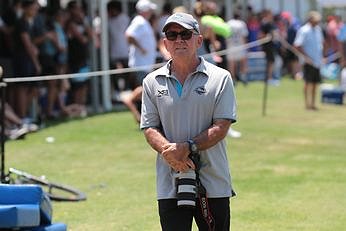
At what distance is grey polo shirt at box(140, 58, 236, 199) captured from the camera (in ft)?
14.4

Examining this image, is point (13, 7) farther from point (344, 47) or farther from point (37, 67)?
point (344, 47)

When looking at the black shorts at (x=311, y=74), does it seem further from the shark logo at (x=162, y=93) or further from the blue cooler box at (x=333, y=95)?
the shark logo at (x=162, y=93)

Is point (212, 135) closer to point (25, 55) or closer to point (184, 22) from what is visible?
point (184, 22)

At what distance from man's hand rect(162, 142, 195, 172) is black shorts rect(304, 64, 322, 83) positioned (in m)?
11.6

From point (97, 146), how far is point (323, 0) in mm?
11162

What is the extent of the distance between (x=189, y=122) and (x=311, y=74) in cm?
1168

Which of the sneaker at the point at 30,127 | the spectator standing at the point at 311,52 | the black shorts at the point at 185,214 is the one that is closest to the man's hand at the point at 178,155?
the black shorts at the point at 185,214

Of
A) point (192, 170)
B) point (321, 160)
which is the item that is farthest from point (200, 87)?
point (321, 160)

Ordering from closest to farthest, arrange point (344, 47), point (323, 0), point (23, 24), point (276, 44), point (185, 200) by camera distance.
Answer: point (185, 200) → point (23, 24) → point (344, 47) → point (323, 0) → point (276, 44)

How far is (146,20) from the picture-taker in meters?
12.5

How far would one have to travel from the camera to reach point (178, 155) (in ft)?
14.1

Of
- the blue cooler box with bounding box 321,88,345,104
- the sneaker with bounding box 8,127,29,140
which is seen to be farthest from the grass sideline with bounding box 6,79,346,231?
the blue cooler box with bounding box 321,88,345,104

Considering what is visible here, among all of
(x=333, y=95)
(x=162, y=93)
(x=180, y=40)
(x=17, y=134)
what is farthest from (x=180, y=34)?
(x=333, y=95)

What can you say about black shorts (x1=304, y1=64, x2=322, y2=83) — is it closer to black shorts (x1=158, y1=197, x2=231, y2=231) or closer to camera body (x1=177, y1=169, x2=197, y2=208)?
black shorts (x1=158, y1=197, x2=231, y2=231)
